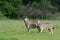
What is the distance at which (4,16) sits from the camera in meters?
51.2

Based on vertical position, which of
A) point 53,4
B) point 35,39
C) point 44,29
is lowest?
point 53,4

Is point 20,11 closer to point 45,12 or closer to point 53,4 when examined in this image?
point 45,12

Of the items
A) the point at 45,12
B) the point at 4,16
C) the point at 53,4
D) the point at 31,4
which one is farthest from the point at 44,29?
the point at 53,4

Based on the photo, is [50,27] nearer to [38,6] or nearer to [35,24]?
[35,24]

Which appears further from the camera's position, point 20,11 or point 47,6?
point 47,6

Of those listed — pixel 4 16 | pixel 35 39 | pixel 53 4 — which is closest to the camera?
pixel 35 39

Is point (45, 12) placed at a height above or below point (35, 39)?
below

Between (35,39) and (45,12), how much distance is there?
37.9m

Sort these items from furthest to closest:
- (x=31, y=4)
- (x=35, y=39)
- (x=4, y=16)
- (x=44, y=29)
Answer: (x=31, y=4)
(x=4, y=16)
(x=44, y=29)
(x=35, y=39)

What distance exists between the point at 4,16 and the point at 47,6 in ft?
38.8

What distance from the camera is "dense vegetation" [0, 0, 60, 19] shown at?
171 feet

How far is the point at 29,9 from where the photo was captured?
55406mm

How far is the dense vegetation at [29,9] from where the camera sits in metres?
52.0

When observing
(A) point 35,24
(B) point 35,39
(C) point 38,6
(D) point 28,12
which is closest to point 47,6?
(C) point 38,6
